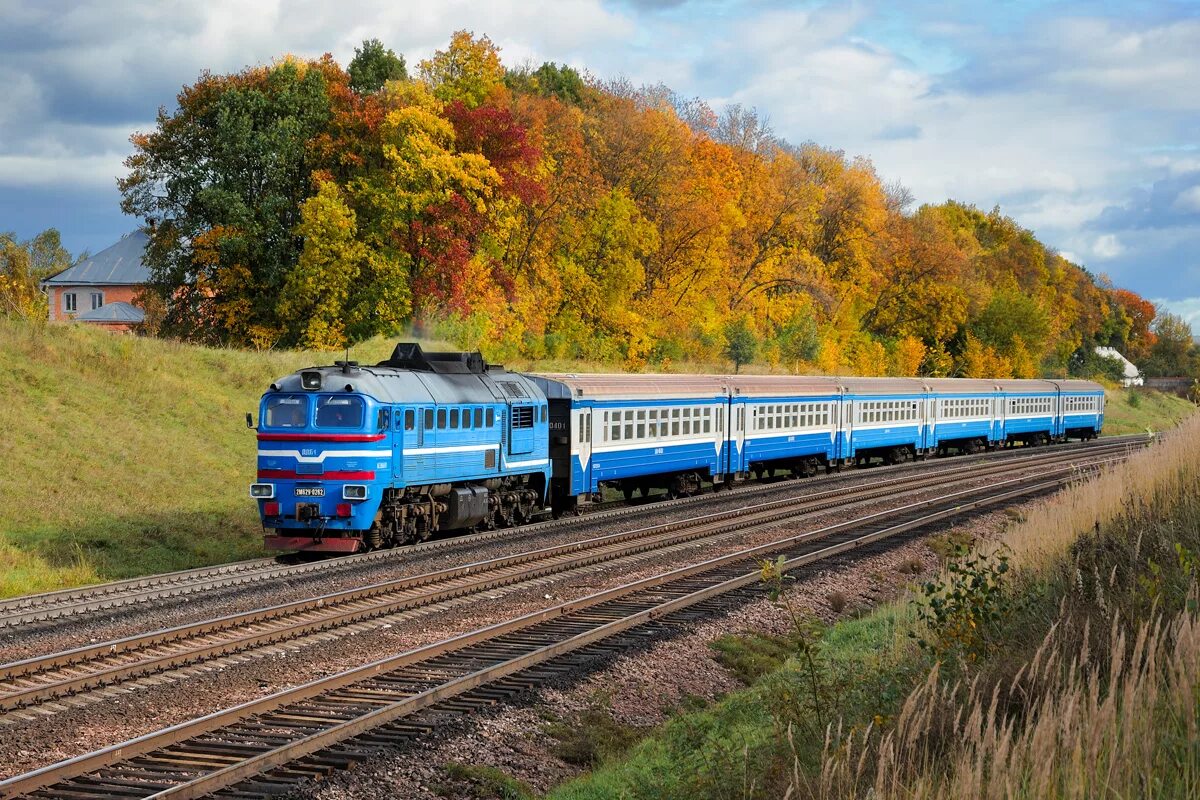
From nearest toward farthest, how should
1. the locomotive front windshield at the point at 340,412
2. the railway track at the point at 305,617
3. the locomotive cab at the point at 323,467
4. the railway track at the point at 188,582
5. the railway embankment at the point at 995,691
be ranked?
the railway embankment at the point at 995,691, the railway track at the point at 305,617, the railway track at the point at 188,582, the locomotive cab at the point at 323,467, the locomotive front windshield at the point at 340,412

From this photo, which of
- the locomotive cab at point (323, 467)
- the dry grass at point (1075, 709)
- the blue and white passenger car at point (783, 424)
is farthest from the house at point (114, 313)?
the dry grass at point (1075, 709)

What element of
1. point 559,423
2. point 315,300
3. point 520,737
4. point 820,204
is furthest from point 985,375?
point 520,737

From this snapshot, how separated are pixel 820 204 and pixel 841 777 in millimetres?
71290

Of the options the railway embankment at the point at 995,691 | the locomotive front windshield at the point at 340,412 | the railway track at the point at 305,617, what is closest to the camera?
the railway embankment at the point at 995,691

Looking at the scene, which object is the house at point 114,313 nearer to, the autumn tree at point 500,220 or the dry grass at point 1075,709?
the autumn tree at point 500,220

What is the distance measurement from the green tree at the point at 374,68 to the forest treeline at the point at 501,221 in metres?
0.12

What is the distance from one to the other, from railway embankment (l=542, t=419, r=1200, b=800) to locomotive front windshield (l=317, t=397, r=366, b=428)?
8705 mm

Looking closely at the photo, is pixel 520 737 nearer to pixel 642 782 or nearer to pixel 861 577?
pixel 642 782

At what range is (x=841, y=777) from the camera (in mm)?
5938

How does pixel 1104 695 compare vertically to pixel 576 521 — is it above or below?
above

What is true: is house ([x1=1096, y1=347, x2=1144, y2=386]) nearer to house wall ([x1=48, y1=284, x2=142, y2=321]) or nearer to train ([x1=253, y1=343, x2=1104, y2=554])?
train ([x1=253, y1=343, x2=1104, y2=554])

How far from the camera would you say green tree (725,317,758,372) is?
63812mm

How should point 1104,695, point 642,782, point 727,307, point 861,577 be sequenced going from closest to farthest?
1. point 1104,695
2. point 642,782
3. point 861,577
4. point 727,307

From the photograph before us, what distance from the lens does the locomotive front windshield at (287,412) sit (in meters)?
22.4
